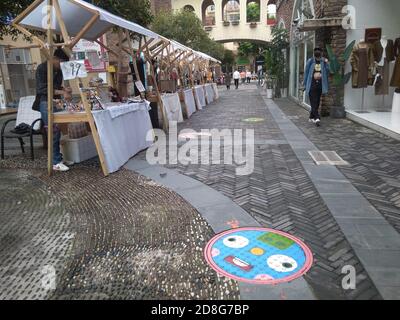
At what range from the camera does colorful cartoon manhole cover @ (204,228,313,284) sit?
9.12 feet

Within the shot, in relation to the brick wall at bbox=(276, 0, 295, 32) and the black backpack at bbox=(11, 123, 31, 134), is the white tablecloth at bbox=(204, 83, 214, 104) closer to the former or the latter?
the brick wall at bbox=(276, 0, 295, 32)

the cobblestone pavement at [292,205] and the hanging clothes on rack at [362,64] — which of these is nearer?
the cobblestone pavement at [292,205]

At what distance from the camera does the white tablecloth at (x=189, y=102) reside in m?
12.2

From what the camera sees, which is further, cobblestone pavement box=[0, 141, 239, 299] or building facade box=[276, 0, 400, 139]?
building facade box=[276, 0, 400, 139]

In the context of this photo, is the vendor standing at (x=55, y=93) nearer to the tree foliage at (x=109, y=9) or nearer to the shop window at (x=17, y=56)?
the tree foliage at (x=109, y=9)

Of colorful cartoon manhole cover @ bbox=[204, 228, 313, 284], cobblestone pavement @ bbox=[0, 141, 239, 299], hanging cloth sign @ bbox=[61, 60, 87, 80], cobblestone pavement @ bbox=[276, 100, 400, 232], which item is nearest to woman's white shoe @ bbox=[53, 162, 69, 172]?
cobblestone pavement @ bbox=[0, 141, 239, 299]

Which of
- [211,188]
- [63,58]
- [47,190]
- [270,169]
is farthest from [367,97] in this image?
[47,190]

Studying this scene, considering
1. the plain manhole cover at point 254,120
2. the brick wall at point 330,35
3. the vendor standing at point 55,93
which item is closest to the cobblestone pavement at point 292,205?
the vendor standing at point 55,93

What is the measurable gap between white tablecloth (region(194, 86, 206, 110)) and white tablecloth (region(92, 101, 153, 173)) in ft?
23.0

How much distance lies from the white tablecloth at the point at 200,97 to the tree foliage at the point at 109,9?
146 inches

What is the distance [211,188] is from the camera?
4.81m

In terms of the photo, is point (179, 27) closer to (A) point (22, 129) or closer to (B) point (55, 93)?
(A) point (22, 129)
